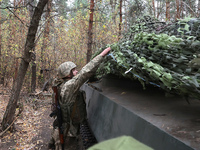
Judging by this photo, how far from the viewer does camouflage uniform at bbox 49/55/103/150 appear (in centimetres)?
377

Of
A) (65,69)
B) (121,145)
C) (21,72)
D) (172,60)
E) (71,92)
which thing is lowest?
(71,92)

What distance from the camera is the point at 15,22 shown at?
10758 mm

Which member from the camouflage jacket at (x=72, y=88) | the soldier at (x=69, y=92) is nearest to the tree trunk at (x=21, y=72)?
the soldier at (x=69, y=92)

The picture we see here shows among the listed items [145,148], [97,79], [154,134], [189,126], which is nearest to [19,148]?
[97,79]

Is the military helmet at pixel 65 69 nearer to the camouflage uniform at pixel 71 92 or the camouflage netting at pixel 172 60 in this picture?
the camouflage uniform at pixel 71 92

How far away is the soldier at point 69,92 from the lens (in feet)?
12.5

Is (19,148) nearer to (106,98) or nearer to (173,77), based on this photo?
(106,98)

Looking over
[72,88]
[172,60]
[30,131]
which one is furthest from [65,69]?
[30,131]

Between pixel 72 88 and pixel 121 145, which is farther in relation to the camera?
pixel 72 88

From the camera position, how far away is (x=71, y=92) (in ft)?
13.1

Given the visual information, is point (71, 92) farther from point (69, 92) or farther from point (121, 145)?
point (121, 145)

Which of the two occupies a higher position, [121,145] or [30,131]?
[121,145]

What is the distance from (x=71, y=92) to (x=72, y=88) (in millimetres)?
109

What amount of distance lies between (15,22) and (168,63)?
422 inches
